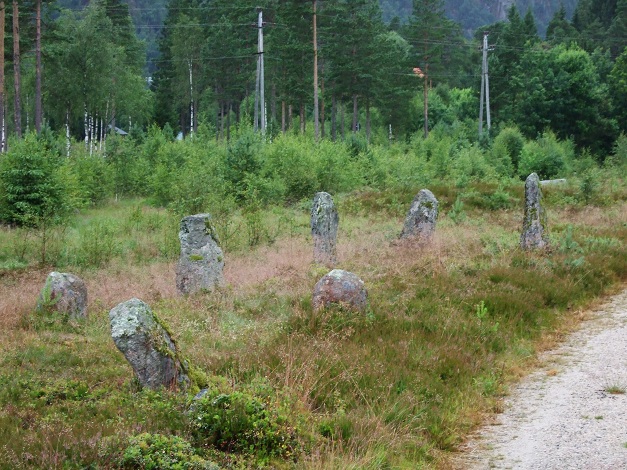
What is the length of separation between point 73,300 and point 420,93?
7125 cm

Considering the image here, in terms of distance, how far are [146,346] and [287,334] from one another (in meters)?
2.69

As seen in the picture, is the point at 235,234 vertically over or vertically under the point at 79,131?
under

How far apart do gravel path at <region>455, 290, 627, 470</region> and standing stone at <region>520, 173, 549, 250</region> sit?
5.69 meters

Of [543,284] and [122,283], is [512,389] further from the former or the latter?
[122,283]

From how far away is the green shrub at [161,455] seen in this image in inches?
211

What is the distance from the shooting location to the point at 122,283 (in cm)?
1567

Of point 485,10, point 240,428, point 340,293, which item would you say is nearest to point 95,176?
point 340,293

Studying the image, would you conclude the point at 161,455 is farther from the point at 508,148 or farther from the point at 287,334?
the point at 508,148

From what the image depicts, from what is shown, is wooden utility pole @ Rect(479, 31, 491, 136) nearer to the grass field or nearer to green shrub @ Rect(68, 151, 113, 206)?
green shrub @ Rect(68, 151, 113, 206)

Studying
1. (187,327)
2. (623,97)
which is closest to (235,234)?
(187,327)

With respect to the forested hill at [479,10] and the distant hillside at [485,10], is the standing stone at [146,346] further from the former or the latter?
the distant hillside at [485,10]

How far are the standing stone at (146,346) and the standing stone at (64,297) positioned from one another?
520cm

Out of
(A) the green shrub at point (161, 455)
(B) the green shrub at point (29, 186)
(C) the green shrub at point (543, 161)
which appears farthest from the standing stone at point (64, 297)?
(C) the green shrub at point (543, 161)

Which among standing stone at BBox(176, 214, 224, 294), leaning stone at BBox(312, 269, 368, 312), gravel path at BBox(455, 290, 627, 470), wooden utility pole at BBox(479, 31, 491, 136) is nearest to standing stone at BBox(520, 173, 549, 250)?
gravel path at BBox(455, 290, 627, 470)
